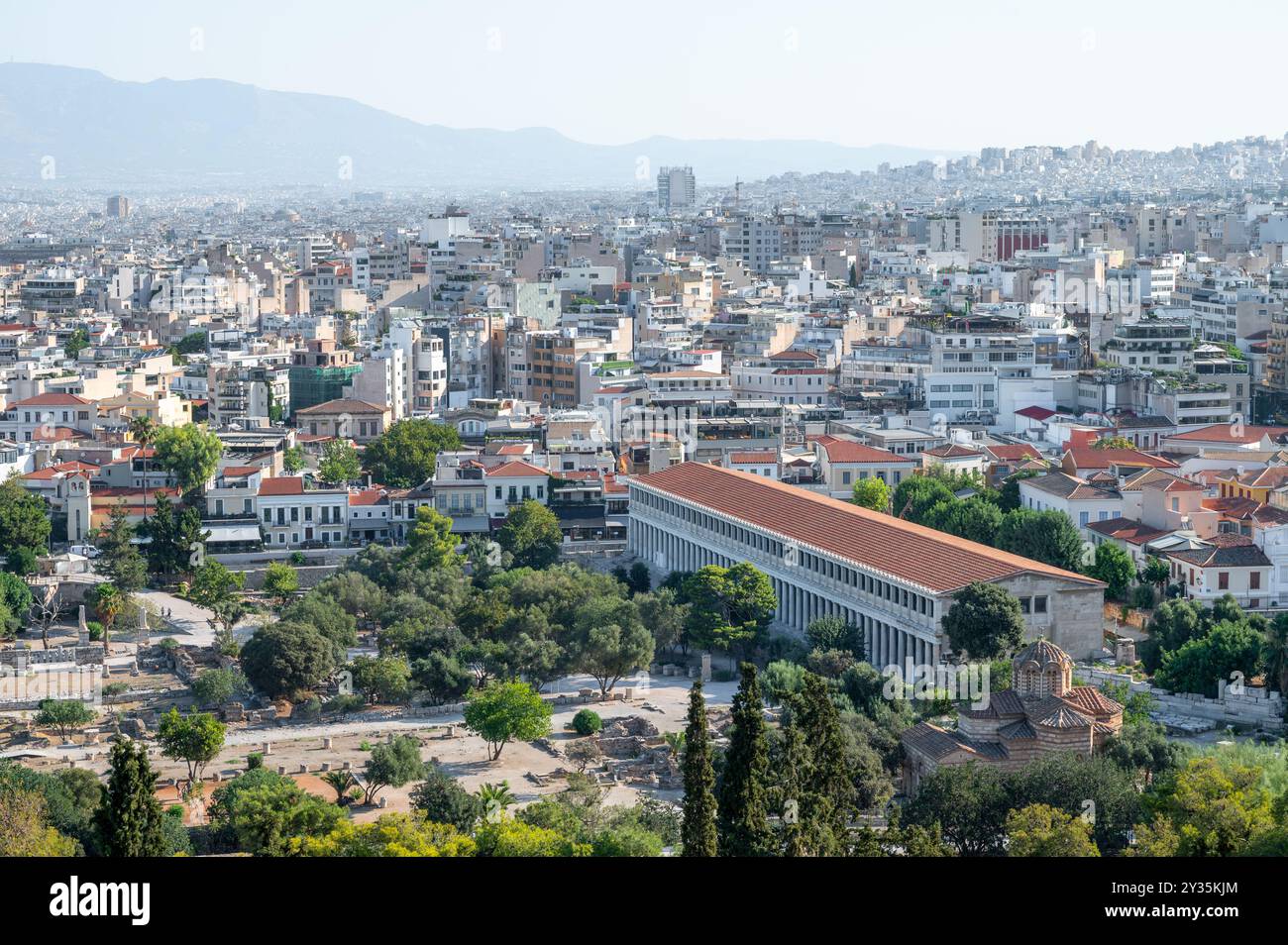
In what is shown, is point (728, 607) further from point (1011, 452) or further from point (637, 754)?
point (1011, 452)

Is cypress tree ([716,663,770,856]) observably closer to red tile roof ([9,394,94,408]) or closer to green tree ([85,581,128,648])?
green tree ([85,581,128,648])

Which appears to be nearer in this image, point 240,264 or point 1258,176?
point 240,264

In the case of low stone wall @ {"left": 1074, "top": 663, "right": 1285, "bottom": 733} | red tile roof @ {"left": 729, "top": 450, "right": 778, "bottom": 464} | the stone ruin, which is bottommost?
the stone ruin

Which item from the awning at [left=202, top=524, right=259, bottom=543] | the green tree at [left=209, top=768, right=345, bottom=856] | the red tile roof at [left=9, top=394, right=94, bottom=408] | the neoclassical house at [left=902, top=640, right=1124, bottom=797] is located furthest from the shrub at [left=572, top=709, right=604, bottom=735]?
the red tile roof at [left=9, top=394, right=94, bottom=408]

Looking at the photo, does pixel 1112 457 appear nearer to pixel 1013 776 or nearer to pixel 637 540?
pixel 637 540

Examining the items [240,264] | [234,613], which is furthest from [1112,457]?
[240,264]

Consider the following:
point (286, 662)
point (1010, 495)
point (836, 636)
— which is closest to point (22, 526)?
point (286, 662)
